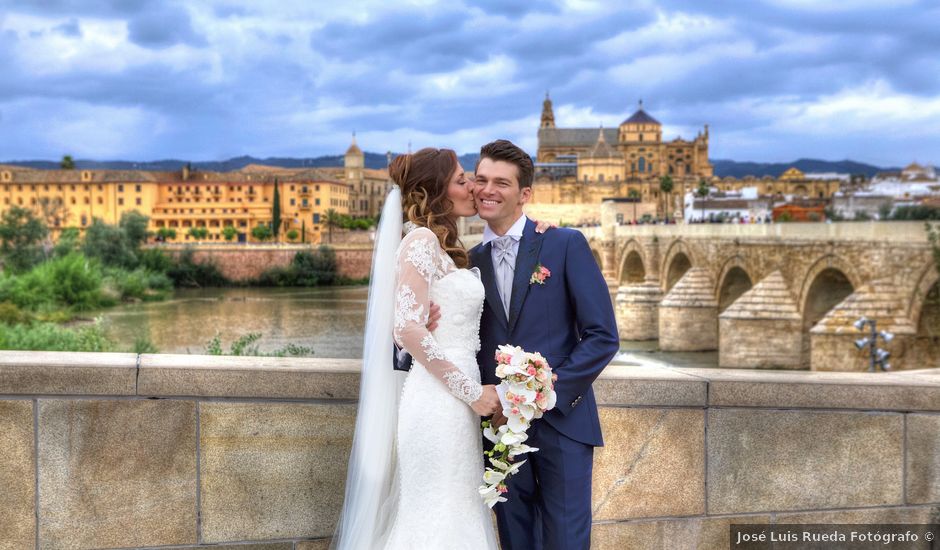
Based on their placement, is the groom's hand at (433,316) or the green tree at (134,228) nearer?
the groom's hand at (433,316)

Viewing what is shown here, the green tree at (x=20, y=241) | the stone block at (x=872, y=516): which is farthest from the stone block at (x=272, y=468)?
the green tree at (x=20, y=241)

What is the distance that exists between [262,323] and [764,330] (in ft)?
→ 67.1

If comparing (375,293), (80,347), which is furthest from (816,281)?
(375,293)

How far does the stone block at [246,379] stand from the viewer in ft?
10.8

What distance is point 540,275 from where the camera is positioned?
278cm

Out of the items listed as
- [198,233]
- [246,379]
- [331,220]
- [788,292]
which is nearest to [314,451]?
[246,379]

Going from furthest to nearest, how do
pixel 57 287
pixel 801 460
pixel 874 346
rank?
pixel 57 287 < pixel 874 346 < pixel 801 460

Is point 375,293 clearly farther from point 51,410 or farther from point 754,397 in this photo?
point 754,397

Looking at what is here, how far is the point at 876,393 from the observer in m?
3.68

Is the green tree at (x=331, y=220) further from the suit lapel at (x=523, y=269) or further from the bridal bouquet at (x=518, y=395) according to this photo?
the bridal bouquet at (x=518, y=395)

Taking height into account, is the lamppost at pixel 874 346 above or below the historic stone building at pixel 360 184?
below

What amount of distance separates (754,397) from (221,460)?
2077 mm

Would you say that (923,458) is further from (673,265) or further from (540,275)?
(673,265)

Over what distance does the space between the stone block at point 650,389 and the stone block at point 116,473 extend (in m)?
1.56
